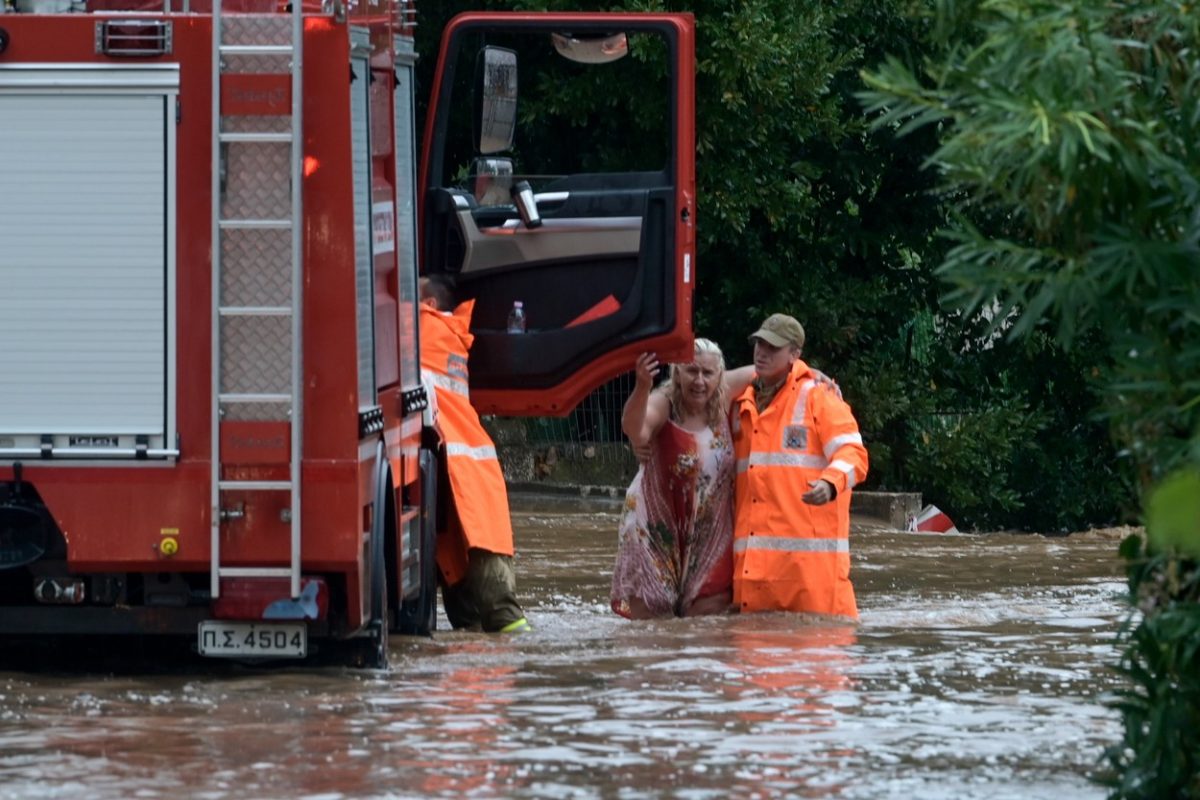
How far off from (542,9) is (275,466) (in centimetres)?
1098

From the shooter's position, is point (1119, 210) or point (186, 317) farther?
point (186, 317)

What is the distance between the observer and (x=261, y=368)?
779 cm

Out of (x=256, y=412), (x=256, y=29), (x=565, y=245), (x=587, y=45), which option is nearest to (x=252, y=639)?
(x=256, y=412)

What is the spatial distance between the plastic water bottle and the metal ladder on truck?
295 cm

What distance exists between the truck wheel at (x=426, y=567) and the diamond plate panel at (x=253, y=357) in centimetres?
195

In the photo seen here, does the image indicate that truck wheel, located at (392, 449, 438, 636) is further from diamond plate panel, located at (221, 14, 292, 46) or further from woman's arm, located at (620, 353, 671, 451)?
diamond plate panel, located at (221, 14, 292, 46)

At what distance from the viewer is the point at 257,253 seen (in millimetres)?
7801

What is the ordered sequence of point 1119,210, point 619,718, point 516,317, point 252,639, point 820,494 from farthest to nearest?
point 516,317 < point 820,494 < point 252,639 < point 619,718 < point 1119,210

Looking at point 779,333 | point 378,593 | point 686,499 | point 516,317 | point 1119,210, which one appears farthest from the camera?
point 516,317

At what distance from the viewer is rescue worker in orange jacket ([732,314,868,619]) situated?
398 inches

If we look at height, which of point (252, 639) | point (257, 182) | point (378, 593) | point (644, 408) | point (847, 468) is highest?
point (257, 182)

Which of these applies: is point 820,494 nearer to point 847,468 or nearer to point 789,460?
point 847,468

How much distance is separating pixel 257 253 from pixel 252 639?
1.30 metres

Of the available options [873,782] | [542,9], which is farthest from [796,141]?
[873,782]
